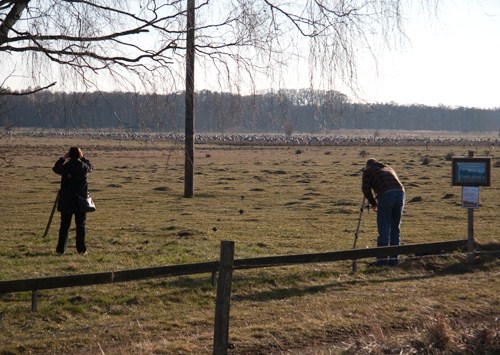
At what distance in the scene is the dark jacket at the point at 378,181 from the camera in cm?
1328

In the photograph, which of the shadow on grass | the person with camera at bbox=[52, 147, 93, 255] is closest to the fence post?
the shadow on grass

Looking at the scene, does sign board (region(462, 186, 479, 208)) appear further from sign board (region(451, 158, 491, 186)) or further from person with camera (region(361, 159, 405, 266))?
person with camera (region(361, 159, 405, 266))

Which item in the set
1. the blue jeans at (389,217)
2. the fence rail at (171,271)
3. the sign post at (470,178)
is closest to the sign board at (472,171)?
the sign post at (470,178)

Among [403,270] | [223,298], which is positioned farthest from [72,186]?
[223,298]

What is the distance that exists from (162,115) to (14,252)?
6.41 metres

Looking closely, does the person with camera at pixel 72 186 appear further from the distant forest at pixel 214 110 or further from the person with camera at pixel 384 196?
the person with camera at pixel 384 196

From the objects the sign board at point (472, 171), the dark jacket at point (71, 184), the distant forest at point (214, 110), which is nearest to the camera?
the distant forest at point (214, 110)

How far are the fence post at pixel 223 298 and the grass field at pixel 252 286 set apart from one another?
3.33 ft

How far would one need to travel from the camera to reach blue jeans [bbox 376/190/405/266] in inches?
524

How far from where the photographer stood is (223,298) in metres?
7.16

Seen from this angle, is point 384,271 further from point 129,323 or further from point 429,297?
point 129,323

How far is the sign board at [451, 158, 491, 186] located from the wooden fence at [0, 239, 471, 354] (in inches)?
43.2

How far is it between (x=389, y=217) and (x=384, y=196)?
0.42 meters

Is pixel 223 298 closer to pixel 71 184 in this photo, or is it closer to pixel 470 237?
pixel 71 184
